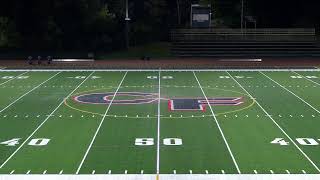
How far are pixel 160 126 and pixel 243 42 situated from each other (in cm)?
3143

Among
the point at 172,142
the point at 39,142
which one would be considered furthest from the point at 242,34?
the point at 39,142

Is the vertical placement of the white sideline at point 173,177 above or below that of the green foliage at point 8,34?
below

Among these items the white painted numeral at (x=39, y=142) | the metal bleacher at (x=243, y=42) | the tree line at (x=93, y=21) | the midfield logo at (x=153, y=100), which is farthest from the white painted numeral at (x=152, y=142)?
the tree line at (x=93, y=21)

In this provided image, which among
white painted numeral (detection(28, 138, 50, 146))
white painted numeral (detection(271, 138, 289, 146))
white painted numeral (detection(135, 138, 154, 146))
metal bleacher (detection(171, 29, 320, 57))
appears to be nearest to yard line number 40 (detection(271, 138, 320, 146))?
white painted numeral (detection(271, 138, 289, 146))

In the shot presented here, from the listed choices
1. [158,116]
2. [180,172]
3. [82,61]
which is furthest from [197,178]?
[82,61]

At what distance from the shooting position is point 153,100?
25.5m

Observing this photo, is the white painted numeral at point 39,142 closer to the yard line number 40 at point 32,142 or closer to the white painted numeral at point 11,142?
the yard line number 40 at point 32,142

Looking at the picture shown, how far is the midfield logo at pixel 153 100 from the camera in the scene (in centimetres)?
2394

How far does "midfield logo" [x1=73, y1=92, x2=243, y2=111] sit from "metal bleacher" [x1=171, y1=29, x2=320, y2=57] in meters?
21.2

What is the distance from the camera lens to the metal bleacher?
48.2 m

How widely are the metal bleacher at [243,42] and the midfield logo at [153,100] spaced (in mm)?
21240

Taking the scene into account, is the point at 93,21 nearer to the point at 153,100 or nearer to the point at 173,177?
the point at 153,100

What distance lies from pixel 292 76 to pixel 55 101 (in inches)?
578

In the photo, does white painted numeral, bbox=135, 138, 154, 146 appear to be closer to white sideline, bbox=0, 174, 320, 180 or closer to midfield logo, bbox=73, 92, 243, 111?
white sideline, bbox=0, 174, 320, 180
